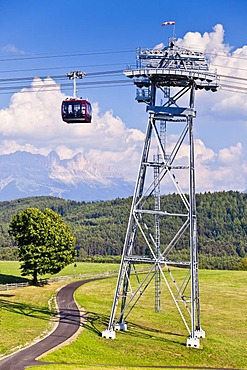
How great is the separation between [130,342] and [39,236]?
39.5 m

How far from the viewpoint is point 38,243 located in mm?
91812

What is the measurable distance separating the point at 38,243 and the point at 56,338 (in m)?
38.1

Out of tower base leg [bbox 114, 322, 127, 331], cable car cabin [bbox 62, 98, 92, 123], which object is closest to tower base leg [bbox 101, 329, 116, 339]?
tower base leg [bbox 114, 322, 127, 331]

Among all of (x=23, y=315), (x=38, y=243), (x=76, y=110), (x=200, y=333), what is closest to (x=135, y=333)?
(x=200, y=333)

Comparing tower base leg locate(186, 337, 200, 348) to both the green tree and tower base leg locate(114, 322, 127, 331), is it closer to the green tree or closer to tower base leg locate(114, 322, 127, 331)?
tower base leg locate(114, 322, 127, 331)

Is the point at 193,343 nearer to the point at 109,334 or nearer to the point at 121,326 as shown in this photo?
the point at 109,334

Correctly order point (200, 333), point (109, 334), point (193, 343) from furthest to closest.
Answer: point (200, 333)
point (109, 334)
point (193, 343)

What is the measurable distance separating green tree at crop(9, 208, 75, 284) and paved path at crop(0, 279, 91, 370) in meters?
8.43

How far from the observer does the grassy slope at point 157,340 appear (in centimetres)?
4966

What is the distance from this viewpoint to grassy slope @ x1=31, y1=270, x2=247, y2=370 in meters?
49.7

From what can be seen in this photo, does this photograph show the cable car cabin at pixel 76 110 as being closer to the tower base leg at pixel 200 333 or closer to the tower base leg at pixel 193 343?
the tower base leg at pixel 193 343

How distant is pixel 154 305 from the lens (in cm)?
7788

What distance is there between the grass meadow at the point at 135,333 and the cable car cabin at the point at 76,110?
21.9 meters

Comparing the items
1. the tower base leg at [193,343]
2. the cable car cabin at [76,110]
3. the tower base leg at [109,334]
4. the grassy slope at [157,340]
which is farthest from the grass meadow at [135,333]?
the cable car cabin at [76,110]
